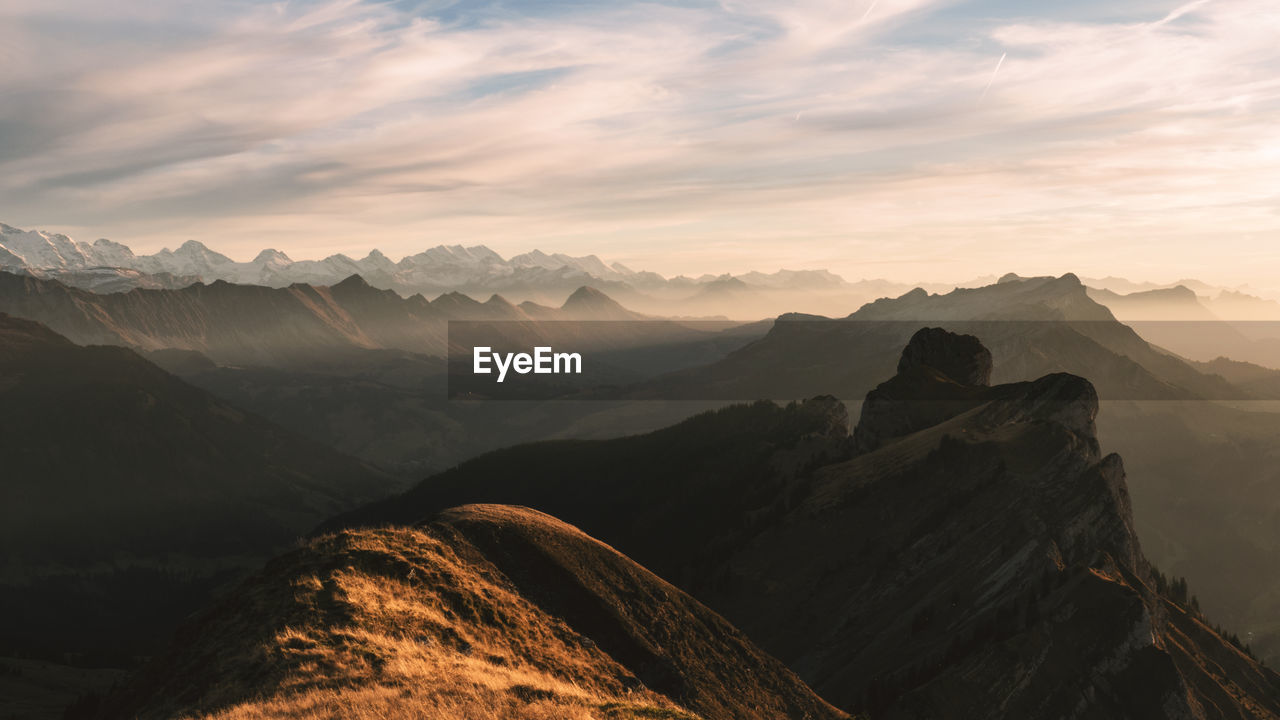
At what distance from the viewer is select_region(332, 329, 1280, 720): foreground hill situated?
7975cm

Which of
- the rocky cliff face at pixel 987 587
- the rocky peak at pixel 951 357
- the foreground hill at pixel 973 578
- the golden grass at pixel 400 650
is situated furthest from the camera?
the rocky peak at pixel 951 357

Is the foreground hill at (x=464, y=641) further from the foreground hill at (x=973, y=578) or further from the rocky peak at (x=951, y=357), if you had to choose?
the rocky peak at (x=951, y=357)

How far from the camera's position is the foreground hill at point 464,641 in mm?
37000

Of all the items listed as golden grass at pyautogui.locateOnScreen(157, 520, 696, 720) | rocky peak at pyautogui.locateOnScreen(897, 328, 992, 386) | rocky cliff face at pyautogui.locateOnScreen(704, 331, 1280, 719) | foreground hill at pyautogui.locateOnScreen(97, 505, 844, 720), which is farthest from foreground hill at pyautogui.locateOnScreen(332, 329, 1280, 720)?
golden grass at pyautogui.locateOnScreen(157, 520, 696, 720)

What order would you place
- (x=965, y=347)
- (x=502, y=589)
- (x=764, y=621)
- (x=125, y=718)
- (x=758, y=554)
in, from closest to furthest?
(x=125, y=718) → (x=502, y=589) → (x=764, y=621) → (x=758, y=554) → (x=965, y=347)

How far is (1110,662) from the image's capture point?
263ft

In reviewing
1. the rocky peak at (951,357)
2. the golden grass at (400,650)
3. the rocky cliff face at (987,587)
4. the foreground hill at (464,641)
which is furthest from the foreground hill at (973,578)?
the golden grass at (400,650)

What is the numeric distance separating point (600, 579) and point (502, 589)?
422 inches

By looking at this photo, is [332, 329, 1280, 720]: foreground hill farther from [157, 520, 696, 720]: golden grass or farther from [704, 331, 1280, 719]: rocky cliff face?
[157, 520, 696, 720]: golden grass

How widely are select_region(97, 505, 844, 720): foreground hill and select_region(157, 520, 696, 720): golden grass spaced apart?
11cm

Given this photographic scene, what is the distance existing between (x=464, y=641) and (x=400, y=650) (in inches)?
242

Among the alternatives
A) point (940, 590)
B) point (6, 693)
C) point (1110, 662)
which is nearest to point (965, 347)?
point (940, 590)

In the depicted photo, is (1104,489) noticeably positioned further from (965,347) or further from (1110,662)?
(965,347)

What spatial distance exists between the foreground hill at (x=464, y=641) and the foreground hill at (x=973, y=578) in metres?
25.0
